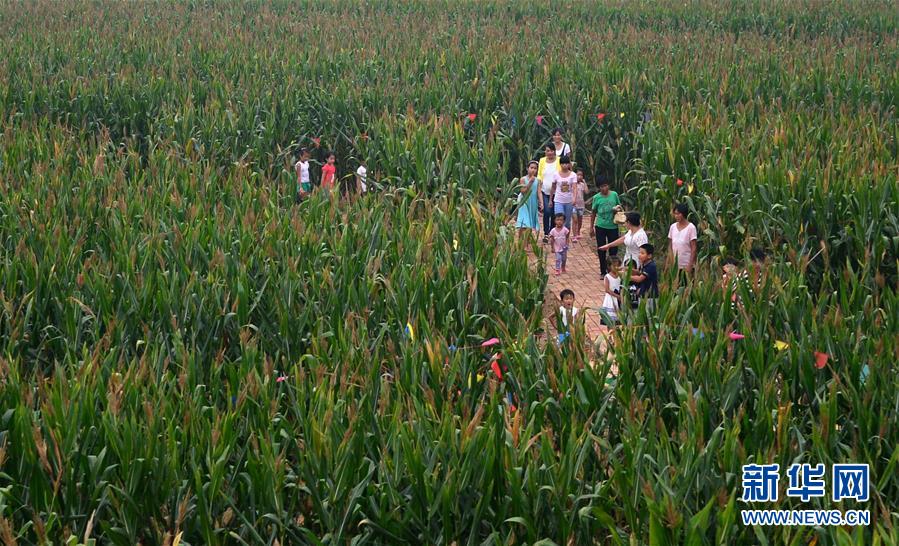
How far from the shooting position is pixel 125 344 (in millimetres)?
8953

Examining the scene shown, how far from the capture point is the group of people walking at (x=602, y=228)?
10648 millimetres

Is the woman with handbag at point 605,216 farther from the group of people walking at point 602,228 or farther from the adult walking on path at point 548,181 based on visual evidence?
the adult walking on path at point 548,181

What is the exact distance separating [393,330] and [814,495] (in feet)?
12.2

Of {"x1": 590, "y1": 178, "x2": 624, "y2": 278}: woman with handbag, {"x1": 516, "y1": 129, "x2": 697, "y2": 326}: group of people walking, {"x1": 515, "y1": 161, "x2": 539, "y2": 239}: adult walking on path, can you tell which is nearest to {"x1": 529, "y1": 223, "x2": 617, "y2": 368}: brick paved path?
{"x1": 516, "y1": 129, "x2": 697, "y2": 326}: group of people walking

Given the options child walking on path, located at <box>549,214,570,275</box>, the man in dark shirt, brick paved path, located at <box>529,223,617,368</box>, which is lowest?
brick paved path, located at <box>529,223,617,368</box>

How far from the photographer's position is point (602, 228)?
13352 millimetres

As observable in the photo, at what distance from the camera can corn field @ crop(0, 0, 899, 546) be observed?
6.35 metres

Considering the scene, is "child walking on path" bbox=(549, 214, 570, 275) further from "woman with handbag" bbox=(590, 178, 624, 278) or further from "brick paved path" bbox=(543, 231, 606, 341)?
"woman with handbag" bbox=(590, 178, 624, 278)

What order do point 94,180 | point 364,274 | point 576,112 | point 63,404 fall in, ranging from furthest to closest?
point 576,112, point 94,180, point 364,274, point 63,404

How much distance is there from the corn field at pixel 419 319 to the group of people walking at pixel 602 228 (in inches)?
17.7

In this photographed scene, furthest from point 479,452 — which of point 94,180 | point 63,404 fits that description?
point 94,180

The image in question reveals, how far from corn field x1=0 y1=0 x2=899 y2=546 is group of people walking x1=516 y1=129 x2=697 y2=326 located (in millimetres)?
449

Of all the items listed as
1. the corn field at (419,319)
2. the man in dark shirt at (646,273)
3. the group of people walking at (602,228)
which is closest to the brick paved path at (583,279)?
the group of people walking at (602,228)

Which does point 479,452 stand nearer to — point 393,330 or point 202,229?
point 393,330
